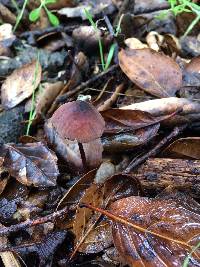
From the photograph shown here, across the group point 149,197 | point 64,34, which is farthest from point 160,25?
point 149,197

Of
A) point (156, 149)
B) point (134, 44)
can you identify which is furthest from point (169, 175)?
point (134, 44)

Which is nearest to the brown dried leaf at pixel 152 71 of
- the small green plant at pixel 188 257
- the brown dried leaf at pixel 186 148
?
the brown dried leaf at pixel 186 148

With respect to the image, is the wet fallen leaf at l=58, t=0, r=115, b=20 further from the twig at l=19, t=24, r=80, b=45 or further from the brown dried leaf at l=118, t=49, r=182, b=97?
the brown dried leaf at l=118, t=49, r=182, b=97

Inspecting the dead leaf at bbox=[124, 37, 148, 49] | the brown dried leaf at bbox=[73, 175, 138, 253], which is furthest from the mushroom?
the dead leaf at bbox=[124, 37, 148, 49]

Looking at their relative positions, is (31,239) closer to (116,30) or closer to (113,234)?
(113,234)

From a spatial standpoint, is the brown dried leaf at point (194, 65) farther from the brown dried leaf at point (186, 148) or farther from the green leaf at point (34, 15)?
the green leaf at point (34, 15)
